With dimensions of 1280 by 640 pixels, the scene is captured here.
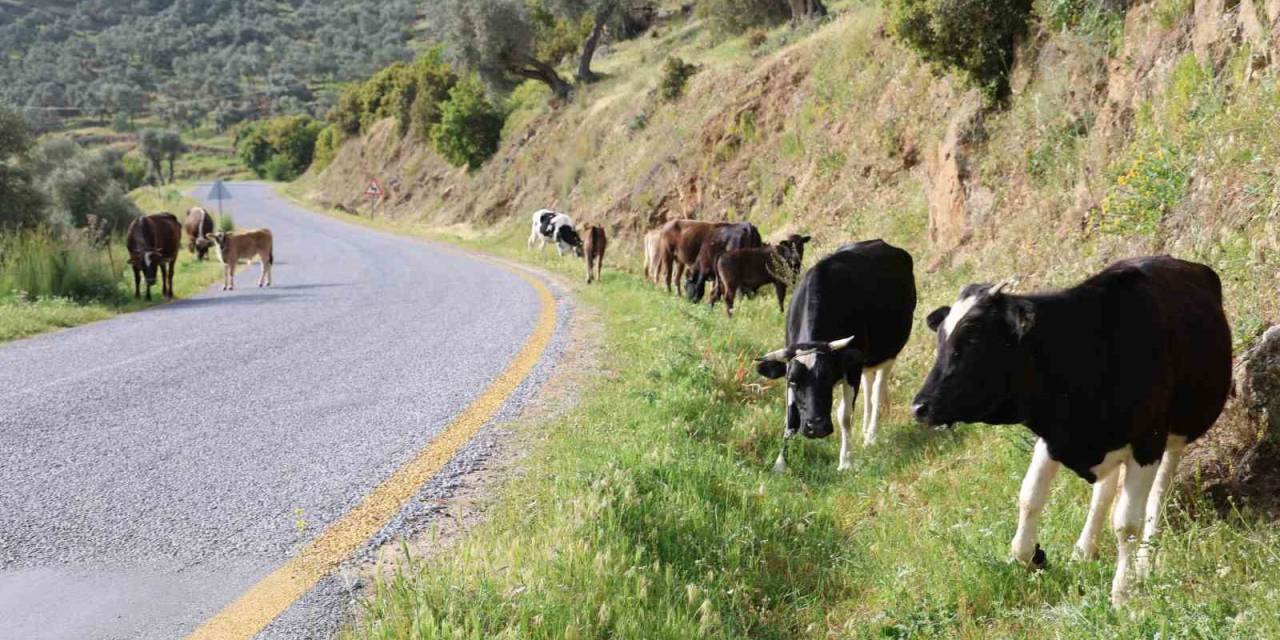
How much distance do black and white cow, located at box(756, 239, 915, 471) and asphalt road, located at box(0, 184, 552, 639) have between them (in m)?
2.41

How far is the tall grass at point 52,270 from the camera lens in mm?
14227

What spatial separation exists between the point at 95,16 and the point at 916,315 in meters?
218

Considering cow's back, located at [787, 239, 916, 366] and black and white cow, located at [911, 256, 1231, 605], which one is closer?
black and white cow, located at [911, 256, 1231, 605]

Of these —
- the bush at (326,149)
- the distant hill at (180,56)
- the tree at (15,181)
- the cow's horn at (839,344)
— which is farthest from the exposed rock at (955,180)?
the distant hill at (180,56)

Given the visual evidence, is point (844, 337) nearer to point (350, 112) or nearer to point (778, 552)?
point (778, 552)

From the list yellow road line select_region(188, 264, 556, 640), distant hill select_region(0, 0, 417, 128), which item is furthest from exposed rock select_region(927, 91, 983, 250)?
distant hill select_region(0, 0, 417, 128)

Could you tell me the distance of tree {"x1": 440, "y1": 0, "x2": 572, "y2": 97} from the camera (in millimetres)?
41938

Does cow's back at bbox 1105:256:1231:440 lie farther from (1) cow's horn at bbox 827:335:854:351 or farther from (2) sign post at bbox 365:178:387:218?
(2) sign post at bbox 365:178:387:218

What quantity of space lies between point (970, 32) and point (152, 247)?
1456cm

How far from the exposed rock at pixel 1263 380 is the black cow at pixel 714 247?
1016cm

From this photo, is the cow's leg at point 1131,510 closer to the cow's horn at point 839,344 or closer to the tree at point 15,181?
the cow's horn at point 839,344

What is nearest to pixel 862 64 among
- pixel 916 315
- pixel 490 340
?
pixel 916 315

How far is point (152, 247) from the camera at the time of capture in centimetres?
1695

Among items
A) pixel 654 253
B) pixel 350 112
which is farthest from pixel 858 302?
pixel 350 112
